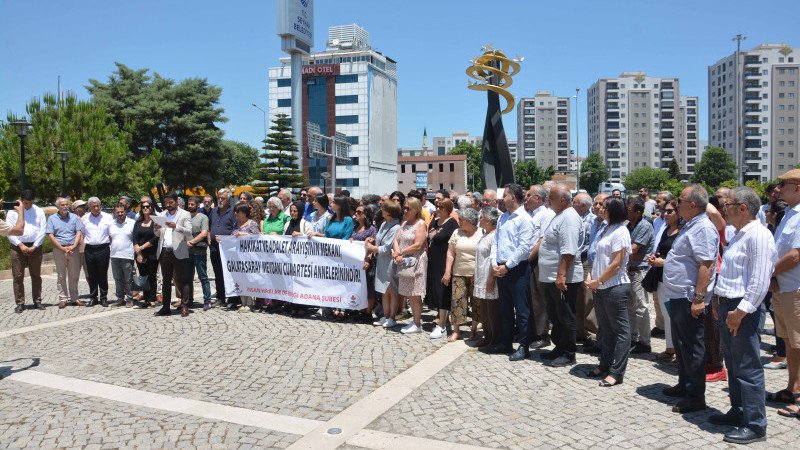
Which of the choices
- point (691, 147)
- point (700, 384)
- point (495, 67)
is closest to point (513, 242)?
point (700, 384)

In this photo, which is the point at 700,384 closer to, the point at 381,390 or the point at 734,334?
the point at 734,334

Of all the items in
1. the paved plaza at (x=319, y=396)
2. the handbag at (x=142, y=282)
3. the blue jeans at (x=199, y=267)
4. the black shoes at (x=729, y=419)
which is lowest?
the paved plaza at (x=319, y=396)

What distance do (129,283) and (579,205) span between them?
27.5 feet

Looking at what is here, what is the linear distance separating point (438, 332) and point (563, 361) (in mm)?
1967

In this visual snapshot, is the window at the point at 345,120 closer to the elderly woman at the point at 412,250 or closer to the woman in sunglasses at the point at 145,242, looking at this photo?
the woman in sunglasses at the point at 145,242

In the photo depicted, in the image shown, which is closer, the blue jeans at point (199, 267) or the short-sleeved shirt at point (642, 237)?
the short-sleeved shirt at point (642, 237)

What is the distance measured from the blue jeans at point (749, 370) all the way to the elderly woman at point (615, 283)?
3.87 ft

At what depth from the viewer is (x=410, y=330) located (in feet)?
26.3

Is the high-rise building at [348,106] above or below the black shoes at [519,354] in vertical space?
above

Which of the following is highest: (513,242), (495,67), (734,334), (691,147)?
(691,147)

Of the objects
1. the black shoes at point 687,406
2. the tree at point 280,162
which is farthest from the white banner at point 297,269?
the tree at point 280,162

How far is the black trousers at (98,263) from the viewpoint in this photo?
10.6 m

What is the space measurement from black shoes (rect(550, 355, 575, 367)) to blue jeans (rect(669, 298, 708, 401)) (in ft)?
5.09

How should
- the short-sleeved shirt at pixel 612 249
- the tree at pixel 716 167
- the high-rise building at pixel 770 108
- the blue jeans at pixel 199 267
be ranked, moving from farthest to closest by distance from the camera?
1. the high-rise building at pixel 770 108
2. the tree at pixel 716 167
3. the blue jeans at pixel 199 267
4. the short-sleeved shirt at pixel 612 249
